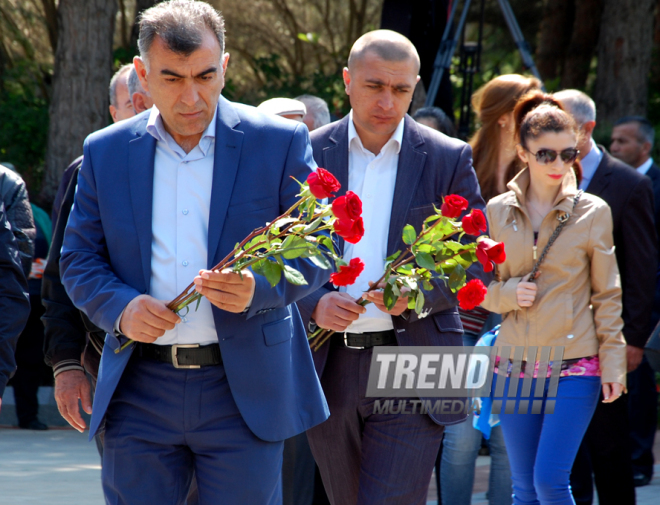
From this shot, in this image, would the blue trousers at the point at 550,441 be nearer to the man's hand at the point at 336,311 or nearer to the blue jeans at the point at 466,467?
the blue jeans at the point at 466,467

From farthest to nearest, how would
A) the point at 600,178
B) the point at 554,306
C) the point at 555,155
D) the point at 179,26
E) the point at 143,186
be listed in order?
the point at 600,178, the point at 555,155, the point at 554,306, the point at 143,186, the point at 179,26

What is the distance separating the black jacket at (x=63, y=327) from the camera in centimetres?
339

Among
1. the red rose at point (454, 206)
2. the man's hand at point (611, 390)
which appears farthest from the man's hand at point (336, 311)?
the man's hand at point (611, 390)

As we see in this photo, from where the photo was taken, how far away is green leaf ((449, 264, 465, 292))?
9.37 feet

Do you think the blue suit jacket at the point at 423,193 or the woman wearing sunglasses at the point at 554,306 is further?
the woman wearing sunglasses at the point at 554,306

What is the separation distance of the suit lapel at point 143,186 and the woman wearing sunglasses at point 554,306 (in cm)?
197

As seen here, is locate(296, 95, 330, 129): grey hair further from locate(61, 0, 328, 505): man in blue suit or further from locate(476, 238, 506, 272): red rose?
locate(476, 238, 506, 272): red rose

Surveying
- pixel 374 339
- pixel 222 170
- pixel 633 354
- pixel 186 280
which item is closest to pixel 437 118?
pixel 633 354

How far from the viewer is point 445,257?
2.87 meters

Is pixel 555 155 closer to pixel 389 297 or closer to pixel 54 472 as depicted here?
pixel 389 297

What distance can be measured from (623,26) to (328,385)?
9.00 metres

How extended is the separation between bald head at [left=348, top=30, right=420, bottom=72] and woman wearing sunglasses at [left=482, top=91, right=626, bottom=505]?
0.91m

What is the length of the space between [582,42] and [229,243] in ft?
39.9

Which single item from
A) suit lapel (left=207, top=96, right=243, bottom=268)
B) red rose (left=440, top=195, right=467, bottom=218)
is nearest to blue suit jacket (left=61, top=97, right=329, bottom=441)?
suit lapel (left=207, top=96, right=243, bottom=268)
